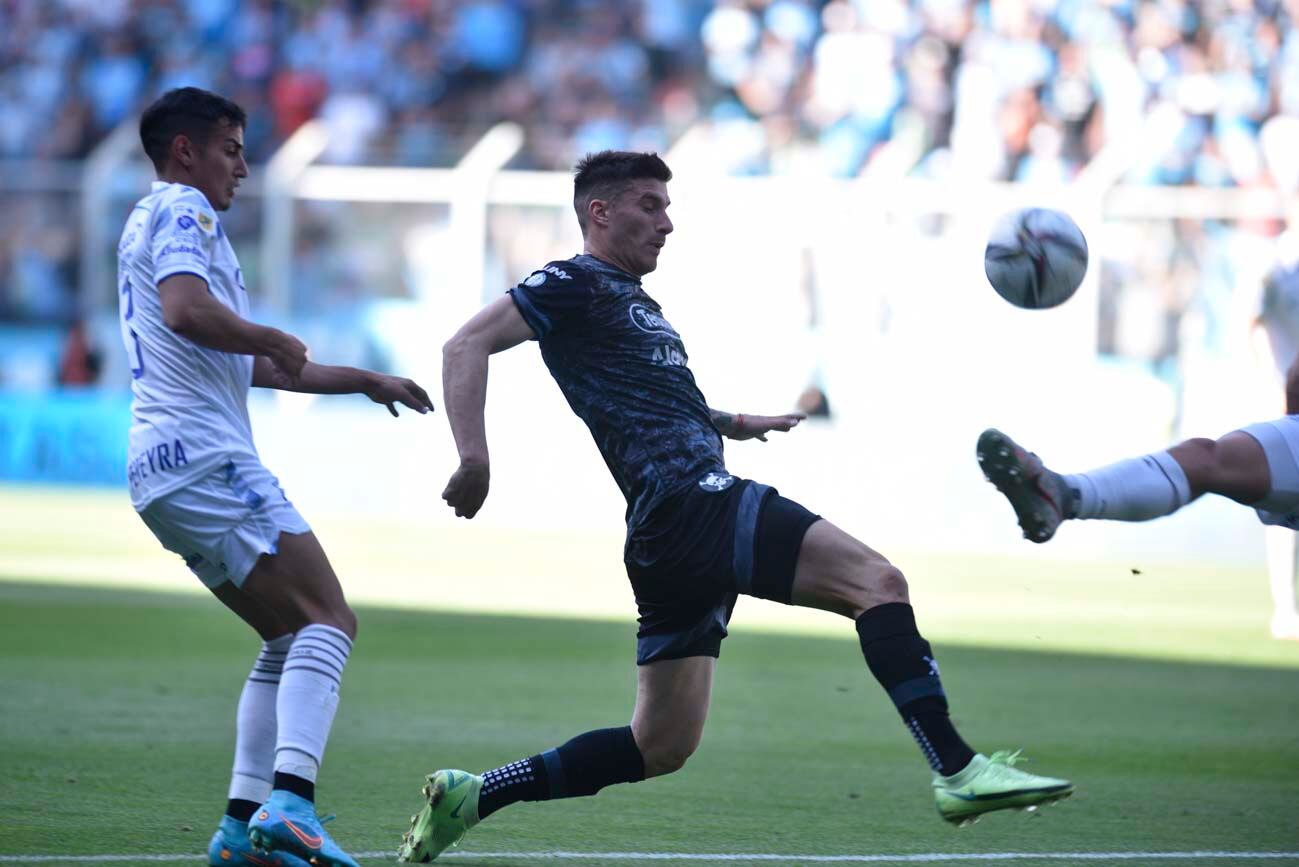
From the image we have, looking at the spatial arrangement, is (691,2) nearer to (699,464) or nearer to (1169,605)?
(1169,605)

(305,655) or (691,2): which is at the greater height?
(691,2)

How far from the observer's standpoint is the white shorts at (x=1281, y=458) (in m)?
5.36

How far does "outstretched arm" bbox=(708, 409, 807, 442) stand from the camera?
5922mm

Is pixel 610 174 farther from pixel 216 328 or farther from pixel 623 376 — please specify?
pixel 216 328

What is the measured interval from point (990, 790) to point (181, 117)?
2860 mm

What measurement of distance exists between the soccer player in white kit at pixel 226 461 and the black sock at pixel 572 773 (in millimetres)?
674

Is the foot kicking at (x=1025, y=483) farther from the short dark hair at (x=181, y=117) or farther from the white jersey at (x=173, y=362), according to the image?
the short dark hair at (x=181, y=117)

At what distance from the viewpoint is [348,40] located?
80.0ft

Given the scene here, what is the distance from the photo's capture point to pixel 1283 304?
1085 centimetres

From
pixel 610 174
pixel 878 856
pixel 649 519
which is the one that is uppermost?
pixel 610 174

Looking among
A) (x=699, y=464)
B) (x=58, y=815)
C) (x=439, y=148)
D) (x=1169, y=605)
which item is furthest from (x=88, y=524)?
(x=699, y=464)

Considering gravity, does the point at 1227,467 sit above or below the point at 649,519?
above

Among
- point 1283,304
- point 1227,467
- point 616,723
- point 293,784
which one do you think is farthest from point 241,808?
point 1283,304

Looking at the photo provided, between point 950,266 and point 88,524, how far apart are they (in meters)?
8.67
